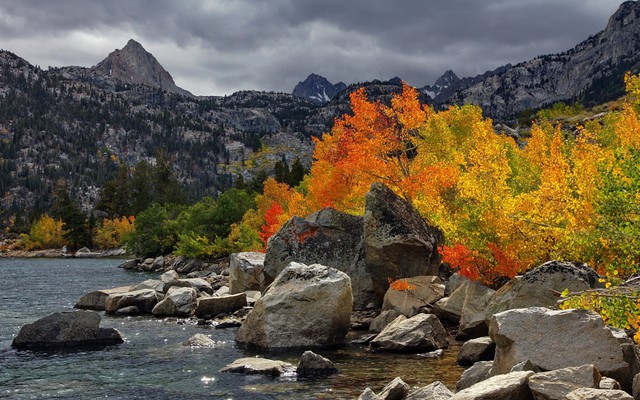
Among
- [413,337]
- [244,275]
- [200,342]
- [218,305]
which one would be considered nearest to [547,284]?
[413,337]

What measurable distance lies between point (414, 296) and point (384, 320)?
2.29 m

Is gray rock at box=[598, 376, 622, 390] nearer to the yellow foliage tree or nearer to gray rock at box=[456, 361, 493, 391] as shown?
gray rock at box=[456, 361, 493, 391]

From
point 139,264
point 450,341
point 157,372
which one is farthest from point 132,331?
point 139,264

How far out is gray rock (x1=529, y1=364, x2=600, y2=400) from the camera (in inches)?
430

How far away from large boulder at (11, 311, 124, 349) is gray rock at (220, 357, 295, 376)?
8312 mm

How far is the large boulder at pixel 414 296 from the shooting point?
1049 inches

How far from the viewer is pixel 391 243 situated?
30.1 meters

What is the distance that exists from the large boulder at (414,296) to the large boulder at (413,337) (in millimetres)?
3589

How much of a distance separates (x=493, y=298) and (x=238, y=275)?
21936 mm

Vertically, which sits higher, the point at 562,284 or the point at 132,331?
the point at 562,284

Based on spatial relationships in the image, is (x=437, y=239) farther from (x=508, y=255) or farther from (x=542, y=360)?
(x=542, y=360)

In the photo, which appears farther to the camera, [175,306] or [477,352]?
[175,306]

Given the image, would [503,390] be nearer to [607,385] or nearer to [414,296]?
[607,385]

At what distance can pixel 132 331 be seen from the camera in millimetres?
27328
